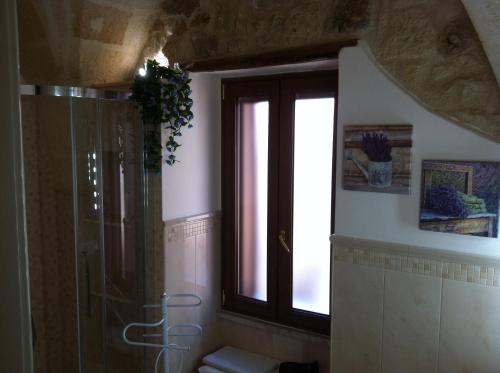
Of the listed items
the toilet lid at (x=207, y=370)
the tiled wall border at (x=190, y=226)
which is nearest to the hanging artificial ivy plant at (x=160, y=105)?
the tiled wall border at (x=190, y=226)

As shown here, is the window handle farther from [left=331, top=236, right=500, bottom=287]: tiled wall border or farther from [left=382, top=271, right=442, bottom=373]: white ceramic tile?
[left=382, top=271, right=442, bottom=373]: white ceramic tile

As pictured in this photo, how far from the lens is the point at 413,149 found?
6.43 ft

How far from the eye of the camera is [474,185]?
1823mm

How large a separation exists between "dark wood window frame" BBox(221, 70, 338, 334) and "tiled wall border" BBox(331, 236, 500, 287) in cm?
39

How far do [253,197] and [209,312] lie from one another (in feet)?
2.58

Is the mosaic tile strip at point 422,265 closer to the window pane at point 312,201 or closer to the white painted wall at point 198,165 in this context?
the window pane at point 312,201

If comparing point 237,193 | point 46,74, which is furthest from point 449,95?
point 46,74

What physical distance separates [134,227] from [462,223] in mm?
1753

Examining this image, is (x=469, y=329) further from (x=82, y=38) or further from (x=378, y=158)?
(x=82, y=38)

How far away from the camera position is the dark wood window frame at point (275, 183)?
258cm

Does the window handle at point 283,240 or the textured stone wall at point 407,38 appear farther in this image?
the window handle at point 283,240

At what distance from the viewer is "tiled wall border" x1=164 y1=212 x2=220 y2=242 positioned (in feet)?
8.68

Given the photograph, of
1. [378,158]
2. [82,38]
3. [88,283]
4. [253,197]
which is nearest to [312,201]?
[253,197]

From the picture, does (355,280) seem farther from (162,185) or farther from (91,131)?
(91,131)
